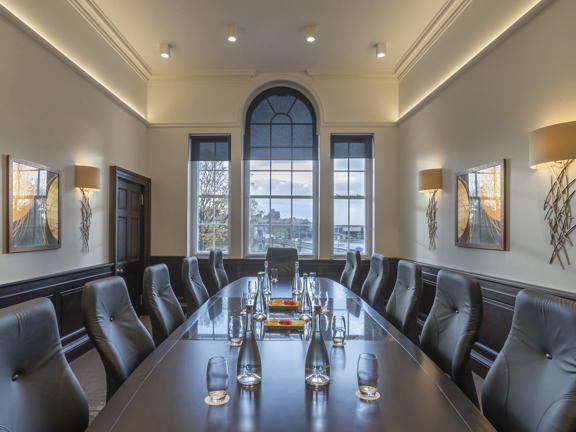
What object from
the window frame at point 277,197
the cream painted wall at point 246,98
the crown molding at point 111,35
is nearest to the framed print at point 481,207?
the cream painted wall at point 246,98

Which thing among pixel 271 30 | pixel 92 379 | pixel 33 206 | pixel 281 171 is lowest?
pixel 92 379

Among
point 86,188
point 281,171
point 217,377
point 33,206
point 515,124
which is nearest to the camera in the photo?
point 217,377

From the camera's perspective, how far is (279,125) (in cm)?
559

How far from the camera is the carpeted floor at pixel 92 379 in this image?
8.39 ft

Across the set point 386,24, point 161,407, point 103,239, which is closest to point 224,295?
point 161,407

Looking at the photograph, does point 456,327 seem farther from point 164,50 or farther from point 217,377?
point 164,50

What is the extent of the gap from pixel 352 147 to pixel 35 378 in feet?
16.5

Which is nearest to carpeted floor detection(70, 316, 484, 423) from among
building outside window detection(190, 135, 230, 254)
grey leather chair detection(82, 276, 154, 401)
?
grey leather chair detection(82, 276, 154, 401)

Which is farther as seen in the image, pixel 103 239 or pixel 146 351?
pixel 103 239

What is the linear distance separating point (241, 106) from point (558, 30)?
3967 mm

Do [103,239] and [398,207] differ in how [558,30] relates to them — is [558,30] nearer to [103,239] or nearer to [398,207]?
[398,207]

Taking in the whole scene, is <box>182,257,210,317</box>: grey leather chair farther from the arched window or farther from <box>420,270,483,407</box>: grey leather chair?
the arched window

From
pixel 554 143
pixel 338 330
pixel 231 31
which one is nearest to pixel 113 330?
pixel 338 330

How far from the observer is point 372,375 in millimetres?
1133
